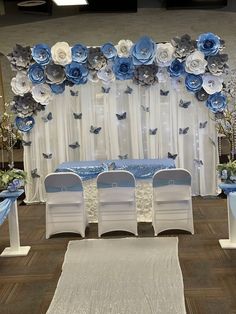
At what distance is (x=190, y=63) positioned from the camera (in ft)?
19.7

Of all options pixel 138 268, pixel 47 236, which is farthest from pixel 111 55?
pixel 138 268

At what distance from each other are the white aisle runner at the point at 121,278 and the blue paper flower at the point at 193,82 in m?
2.53

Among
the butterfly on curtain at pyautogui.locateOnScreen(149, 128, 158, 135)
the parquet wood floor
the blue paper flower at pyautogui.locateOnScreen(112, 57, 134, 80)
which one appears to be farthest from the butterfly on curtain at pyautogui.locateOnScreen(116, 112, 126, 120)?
the parquet wood floor

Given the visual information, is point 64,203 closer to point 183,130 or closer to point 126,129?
point 126,129

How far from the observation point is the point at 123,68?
607 centimetres

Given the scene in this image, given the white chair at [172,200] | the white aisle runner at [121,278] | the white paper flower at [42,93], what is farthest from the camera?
the white paper flower at [42,93]

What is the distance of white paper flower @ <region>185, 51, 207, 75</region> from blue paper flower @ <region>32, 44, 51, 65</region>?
201 centimetres

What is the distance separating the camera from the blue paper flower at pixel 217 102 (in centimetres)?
616

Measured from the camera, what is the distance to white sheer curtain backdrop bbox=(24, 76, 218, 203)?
6418 millimetres

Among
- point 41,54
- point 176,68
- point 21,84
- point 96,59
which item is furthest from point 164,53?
point 21,84

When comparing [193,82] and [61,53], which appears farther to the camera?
[193,82]

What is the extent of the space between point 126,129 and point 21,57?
75.1 inches

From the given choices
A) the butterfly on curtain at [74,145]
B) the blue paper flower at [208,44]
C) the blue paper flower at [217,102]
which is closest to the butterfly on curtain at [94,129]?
the butterfly on curtain at [74,145]

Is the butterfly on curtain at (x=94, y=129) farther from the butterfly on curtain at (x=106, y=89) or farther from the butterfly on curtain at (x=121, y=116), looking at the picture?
the butterfly on curtain at (x=106, y=89)
